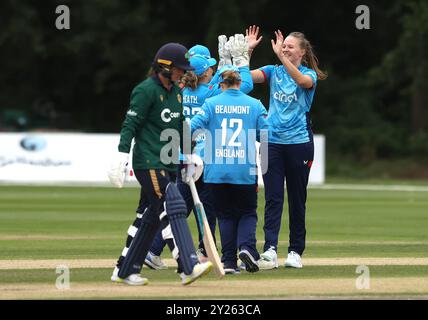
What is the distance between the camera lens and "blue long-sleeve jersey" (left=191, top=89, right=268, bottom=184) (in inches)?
459

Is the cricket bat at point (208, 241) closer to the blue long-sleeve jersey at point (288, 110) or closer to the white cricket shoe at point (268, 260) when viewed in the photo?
the white cricket shoe at point (268, 260)

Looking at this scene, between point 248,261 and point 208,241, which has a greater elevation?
point 208,241

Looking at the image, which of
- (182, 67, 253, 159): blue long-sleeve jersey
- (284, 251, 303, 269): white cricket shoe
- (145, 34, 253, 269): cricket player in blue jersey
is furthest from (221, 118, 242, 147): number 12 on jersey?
(284, 251, 303, 269): white cricket shoe

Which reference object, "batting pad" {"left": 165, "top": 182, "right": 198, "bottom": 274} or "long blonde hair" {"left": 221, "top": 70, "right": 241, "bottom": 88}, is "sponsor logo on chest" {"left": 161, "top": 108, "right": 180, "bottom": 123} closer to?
"batting pad" {"left": 165, "top": 182, "right": 198, "bottom": 274}

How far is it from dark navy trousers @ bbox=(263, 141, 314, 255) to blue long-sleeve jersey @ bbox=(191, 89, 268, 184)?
79 cm

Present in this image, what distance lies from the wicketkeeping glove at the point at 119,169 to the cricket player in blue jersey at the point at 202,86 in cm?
179

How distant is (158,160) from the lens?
1056 centimetres

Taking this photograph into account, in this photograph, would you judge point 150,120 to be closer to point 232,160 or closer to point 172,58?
point 172,58

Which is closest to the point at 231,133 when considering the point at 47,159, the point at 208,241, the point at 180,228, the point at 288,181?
the point at 208,241

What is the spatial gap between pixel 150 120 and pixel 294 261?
2584mm

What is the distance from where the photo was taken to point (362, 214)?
891 inches
